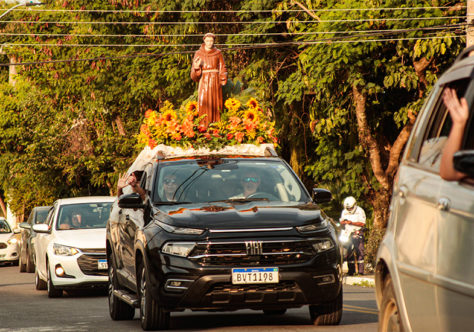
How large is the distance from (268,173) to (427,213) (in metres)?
6.30

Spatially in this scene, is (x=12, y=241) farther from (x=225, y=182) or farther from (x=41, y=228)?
(x=225, y=182)

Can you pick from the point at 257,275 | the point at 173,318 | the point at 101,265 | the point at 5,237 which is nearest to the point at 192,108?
the point at 101,265

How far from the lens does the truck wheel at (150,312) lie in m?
10.5

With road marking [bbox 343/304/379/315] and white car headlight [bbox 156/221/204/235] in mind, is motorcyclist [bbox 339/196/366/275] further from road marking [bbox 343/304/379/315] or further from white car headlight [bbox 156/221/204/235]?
white car headlight [bbox 156/221/204/235]

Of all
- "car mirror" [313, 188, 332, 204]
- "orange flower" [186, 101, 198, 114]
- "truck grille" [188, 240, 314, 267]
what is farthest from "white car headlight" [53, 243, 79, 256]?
"truck grille" [188, 240, 314, 267]

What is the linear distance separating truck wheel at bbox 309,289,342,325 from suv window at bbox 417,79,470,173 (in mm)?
4857

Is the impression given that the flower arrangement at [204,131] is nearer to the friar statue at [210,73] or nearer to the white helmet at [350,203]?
the friar statue at [210,73]

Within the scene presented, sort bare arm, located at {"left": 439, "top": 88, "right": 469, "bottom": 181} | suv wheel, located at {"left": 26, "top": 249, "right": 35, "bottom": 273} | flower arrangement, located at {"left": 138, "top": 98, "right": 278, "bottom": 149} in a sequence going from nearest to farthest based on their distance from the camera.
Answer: bare arm, located at {"left": 439, "top": 88, "right": 469, "bottom": 181}
flower arrangement, located at {"left": 138, "top": 98, "right": 278, "bottom": 149}
suv wheel, located at {"left": 26, "top": 249, "right": 35, "bottom": 273}

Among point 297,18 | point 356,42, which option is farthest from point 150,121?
point 297,18

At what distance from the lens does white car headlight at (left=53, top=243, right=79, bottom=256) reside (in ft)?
57.8

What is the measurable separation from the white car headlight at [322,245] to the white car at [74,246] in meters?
7.57

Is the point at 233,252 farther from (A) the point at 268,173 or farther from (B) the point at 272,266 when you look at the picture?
(A) the point at 268,173

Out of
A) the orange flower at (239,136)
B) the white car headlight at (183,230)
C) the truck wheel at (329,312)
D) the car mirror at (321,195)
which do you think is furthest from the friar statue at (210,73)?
the white car headlight at (183,230)

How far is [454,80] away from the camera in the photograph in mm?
5695
